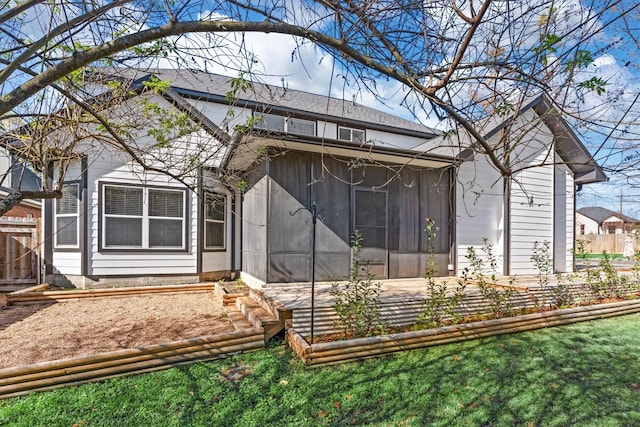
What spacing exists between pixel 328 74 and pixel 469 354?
3693 millimetres

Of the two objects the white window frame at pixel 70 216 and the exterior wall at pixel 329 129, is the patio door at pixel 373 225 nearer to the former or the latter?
the exterior wall at pixel 329 129

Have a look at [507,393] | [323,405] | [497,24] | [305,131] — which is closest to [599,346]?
[507,393]

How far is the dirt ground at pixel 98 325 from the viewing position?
4.05 metres

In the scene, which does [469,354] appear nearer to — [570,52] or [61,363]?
[570,52]

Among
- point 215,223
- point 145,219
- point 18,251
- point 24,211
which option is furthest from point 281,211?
point 24,211

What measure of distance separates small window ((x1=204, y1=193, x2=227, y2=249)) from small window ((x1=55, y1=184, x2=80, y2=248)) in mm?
2889

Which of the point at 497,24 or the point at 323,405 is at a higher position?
the point at 497,24

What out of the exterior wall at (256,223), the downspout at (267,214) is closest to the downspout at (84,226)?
the exterior wall at (256,223)

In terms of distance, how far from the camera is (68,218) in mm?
8016

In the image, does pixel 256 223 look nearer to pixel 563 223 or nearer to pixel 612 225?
pixel 563 223

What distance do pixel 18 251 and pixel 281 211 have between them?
6.35 m

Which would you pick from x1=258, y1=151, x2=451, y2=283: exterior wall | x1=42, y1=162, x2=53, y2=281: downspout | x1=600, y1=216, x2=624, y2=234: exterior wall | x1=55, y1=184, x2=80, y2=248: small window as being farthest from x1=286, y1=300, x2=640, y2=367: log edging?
x1=600, y1=216, x2=624, y2=234: exterior wall

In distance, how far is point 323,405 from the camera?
10.2ft

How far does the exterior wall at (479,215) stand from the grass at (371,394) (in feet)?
14.7
